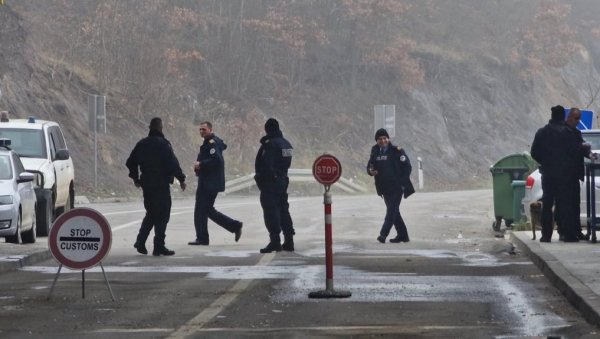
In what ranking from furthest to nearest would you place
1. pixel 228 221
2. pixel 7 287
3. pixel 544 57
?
pixel 544 57 → pixel 228 221 → pixel 7 287

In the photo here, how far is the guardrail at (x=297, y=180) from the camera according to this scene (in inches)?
1889

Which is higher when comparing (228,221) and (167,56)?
(167,56)

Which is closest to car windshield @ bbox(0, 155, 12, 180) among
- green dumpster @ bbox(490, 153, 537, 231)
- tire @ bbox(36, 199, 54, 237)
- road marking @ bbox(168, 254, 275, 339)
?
tire @ bbox(36, 199, 54, 237)

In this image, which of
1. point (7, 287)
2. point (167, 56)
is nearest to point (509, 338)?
point (7, 287)

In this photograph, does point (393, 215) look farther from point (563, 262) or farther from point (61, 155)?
point (563, 262)

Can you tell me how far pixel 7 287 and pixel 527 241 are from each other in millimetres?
7834

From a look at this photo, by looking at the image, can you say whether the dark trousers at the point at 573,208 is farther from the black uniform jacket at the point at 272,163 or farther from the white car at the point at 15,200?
the white car at the point at 15,200

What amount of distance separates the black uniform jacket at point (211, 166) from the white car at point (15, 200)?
2488mm

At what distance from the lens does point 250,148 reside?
52312mm

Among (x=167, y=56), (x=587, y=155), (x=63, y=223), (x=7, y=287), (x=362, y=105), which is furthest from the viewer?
(x=362, y=105)

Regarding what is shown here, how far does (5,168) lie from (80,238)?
8.36 metres

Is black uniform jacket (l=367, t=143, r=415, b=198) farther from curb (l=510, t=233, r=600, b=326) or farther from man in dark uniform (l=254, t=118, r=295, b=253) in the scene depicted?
curb (l=510, t=233, r=600, b=326)

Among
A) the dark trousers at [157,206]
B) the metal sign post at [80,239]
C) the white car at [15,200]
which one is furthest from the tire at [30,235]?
the metal sign post at [80,239]

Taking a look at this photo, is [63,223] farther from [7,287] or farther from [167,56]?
[167,56]
